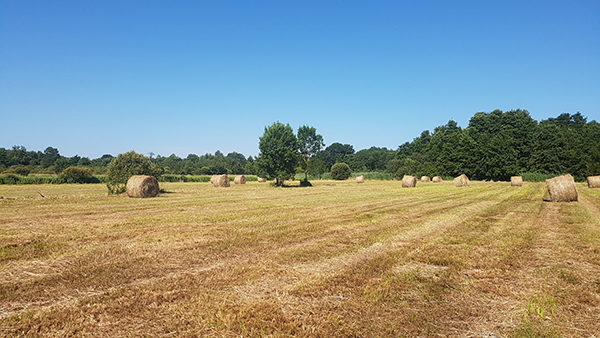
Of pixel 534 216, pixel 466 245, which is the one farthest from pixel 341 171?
pixel 466 245

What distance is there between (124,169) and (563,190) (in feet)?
112

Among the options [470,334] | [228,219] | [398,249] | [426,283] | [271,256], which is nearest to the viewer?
[470,334]

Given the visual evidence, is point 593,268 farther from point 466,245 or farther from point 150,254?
point 150,254

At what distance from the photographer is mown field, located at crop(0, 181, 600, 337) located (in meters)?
4.04

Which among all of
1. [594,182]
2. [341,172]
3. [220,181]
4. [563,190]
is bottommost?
[594,182]

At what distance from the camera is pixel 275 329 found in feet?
12.9

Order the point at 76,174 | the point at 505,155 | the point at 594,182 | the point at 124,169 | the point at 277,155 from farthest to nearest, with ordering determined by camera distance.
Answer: the point at 505,155 < the point at 76,174 < the point at 277,155 < the point at 594,182 < the point at 124,169

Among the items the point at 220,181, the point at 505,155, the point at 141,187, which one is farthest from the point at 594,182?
the point at 141,187

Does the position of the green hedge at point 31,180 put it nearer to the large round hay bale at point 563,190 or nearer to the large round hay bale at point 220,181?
the large round hay bale at point 220,181

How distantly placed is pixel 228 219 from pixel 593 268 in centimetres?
1093

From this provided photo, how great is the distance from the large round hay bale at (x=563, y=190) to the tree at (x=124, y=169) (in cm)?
3288

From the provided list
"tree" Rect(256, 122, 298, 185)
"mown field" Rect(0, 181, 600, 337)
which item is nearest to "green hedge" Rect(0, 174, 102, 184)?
"tree" Rect(256, 122, 298, 185)

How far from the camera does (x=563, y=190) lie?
2066 cm

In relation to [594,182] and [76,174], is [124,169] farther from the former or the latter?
[594,182]
